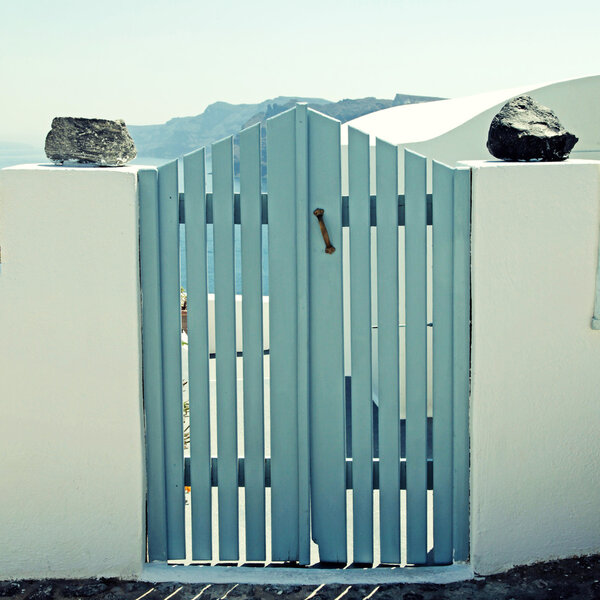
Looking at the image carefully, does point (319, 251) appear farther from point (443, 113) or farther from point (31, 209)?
point (443, 113)

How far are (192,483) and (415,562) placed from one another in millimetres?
1156

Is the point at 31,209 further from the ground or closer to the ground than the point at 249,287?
further from the ground

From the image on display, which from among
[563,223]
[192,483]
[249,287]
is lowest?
[192,483]

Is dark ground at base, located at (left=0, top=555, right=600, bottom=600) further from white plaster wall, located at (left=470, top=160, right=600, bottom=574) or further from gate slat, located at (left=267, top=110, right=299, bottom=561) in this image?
gate slat, located at (left=267, top=110, right=299, bottom=561)

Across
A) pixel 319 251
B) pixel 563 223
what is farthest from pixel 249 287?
pixel 563 223

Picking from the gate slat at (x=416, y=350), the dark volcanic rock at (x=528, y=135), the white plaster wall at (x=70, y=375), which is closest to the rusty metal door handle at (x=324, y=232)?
the gate slat at (x=416, y=350)

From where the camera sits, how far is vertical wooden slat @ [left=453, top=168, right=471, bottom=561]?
412cm

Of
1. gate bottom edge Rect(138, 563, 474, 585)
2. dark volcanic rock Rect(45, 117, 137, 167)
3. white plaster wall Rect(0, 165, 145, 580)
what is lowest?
gate bottom edge Rect(138, 563, 474, 585)

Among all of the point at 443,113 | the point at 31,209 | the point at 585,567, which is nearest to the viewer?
the point at 31,209

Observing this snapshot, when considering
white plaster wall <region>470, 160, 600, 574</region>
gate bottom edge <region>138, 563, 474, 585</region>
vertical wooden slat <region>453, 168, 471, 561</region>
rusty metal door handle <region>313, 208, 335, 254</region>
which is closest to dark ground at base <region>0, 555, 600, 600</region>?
gate bottom edge <region>138, 563, 474, 585</region>

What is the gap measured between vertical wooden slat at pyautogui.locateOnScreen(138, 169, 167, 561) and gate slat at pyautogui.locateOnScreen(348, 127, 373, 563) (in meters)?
0.90

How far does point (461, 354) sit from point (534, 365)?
0.34 m

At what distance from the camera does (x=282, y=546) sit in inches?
174

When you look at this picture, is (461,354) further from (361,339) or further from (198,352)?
(198,352)
